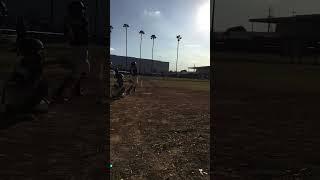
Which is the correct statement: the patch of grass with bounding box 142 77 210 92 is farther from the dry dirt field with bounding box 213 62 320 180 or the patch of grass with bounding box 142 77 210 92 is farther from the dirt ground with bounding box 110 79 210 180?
the dirt ground with bounding box 110 79 210 180
